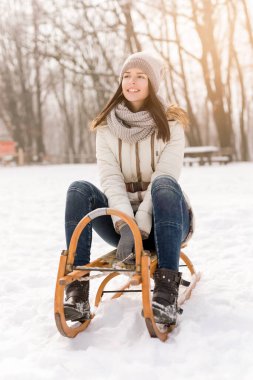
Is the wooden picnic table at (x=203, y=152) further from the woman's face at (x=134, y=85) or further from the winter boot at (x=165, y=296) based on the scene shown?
the winter boot at (x=165, y=296)

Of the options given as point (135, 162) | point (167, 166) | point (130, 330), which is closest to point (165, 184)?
point (167, 166)

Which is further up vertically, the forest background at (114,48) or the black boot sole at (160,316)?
the forest background at (114,48)

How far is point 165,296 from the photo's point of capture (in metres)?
2.35

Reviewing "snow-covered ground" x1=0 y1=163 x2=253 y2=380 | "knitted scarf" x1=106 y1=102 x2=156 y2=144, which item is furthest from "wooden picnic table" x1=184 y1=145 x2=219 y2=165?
"knitted scarf" x1=106 y1=102 x2=156 y2=144

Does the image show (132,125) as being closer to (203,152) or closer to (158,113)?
(158,113)

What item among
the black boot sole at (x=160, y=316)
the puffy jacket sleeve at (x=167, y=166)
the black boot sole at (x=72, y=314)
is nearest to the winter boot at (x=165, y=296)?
the black boot sole at (x=160, y=316)

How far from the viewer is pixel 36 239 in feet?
16.9

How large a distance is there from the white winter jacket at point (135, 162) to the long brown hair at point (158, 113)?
38 millimetres

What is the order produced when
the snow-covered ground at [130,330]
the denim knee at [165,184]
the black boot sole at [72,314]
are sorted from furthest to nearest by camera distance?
the denim knee at [165,184] < the black boot sole at [72,314] < the snow-covered ground at [130,330]

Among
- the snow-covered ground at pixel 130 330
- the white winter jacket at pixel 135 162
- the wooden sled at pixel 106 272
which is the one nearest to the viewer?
the snow-covered ground at pixel 130 330

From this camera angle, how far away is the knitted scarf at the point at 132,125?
9.05ft

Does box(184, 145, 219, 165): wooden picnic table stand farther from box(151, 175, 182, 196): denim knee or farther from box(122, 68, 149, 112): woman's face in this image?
box(151, 175, 182, 196): denim knee

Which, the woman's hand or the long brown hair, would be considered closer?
the woman's hand

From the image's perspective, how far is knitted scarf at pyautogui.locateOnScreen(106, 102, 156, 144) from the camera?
2.76 metres
